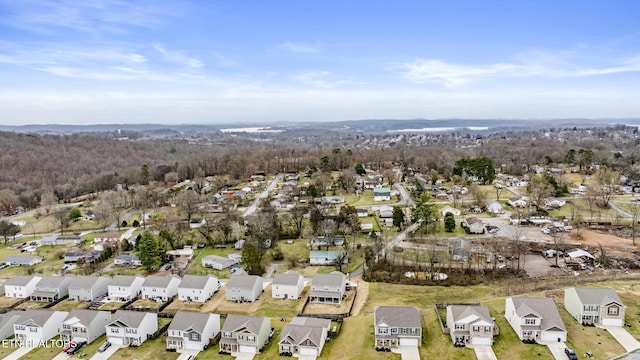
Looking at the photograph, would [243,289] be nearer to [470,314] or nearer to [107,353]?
[107,353]

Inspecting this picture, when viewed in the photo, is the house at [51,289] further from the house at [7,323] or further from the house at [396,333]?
the house at [396,333]

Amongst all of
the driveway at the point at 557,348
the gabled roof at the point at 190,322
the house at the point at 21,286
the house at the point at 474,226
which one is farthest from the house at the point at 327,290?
the house at the point at 21,286

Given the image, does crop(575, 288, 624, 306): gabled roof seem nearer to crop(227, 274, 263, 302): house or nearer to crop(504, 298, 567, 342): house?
crop(504, 298, 567, 342): house

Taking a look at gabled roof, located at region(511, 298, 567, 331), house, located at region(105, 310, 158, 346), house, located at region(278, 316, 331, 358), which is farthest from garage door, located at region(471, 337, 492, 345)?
house, located at region(105, 310, 158, 346)

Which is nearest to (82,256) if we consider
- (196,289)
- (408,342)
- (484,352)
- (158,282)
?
(158,282)

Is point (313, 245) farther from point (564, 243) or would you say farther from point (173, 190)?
point (173, 190)
